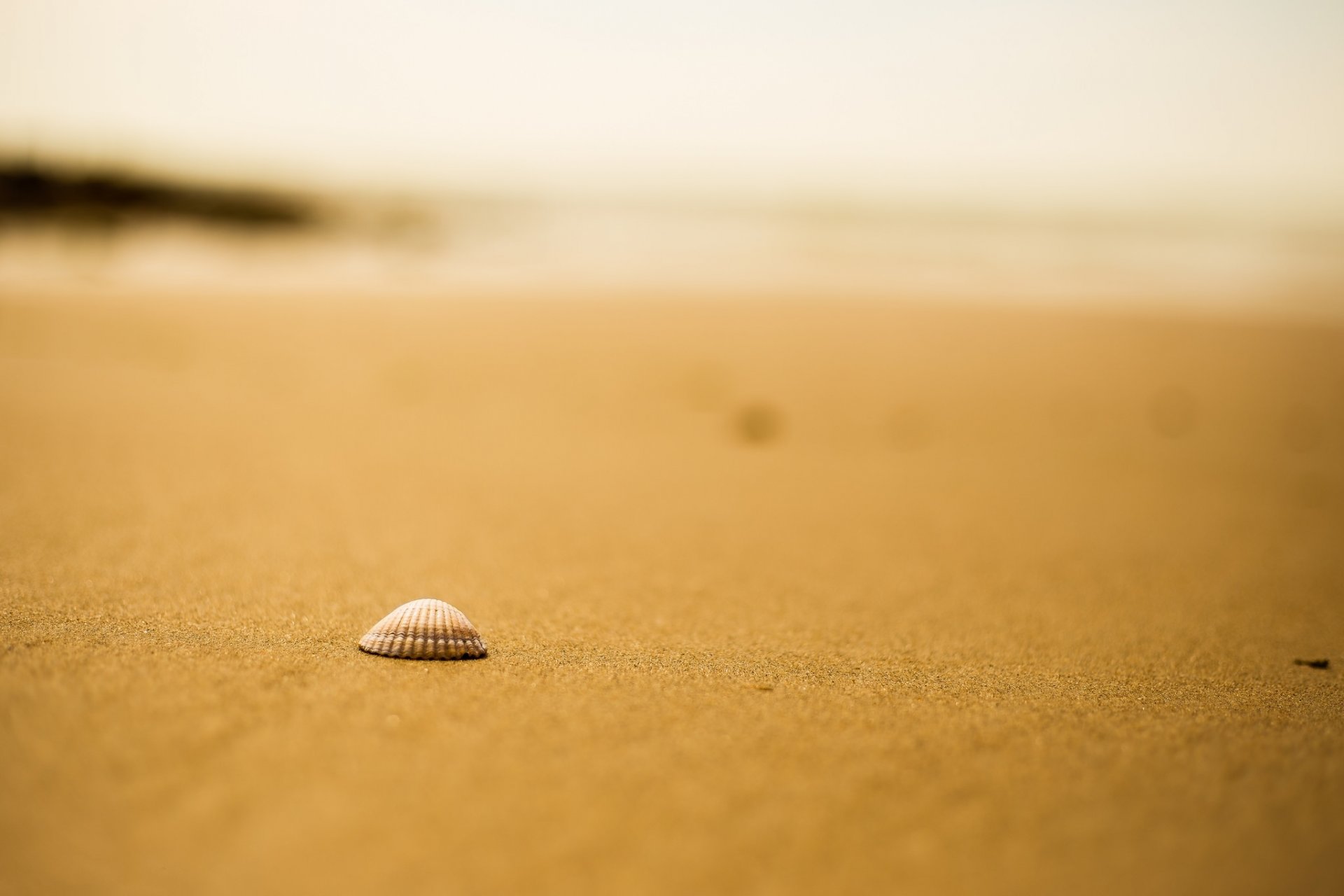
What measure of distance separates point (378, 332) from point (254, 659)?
5199mm

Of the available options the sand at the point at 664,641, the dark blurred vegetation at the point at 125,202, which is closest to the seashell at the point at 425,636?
the sand at the point at 664,641

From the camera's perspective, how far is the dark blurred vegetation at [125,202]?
15.1 metres

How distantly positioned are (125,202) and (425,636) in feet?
60.7

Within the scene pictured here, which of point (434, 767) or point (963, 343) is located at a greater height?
point (963, 343)

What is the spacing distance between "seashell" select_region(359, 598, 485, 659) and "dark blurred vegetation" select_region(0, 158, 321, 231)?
1575cm

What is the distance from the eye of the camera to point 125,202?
56.8 ft

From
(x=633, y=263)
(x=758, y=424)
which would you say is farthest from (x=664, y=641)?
(x=633, y=263)

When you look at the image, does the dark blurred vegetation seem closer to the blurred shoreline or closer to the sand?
the blurred shoreline

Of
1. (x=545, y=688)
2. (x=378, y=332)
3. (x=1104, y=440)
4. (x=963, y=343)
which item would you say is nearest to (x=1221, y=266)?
(x=963, y=343)

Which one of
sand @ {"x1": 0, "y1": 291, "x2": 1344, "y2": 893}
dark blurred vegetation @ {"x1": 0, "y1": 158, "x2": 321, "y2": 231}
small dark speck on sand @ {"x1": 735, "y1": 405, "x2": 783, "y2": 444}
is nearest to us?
sand @ {"x1": 0, "y1": 291, "x2": 1344, "y2": 893}

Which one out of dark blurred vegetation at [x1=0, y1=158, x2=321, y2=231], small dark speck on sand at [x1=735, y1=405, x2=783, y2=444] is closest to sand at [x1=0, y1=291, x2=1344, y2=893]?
small dark speck on sand at [x1=735, y1=405, x2=783, y2=444]

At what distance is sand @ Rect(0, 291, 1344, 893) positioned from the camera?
132cm

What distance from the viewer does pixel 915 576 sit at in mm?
2738

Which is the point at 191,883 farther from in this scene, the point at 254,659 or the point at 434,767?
the point at 254,659
